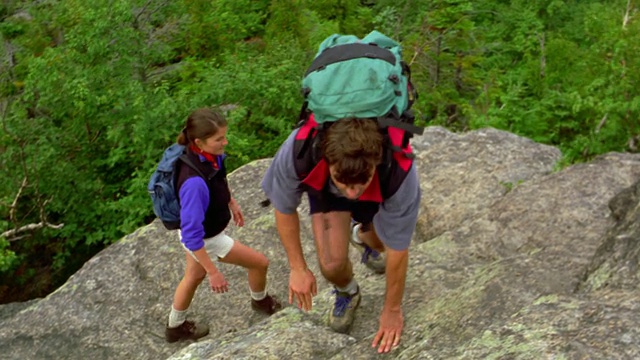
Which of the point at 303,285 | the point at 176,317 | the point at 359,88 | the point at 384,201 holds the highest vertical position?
the point at 359,88

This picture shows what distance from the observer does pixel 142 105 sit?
998cm

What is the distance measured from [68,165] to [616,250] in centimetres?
884

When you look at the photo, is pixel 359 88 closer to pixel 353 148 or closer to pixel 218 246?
pixel 353 148

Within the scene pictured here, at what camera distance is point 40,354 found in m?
5.39

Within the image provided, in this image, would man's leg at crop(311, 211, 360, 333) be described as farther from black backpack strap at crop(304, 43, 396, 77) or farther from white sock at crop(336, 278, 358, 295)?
black backpack strap at crop(304, 43, 396, 77)

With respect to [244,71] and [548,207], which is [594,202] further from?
[244,71]

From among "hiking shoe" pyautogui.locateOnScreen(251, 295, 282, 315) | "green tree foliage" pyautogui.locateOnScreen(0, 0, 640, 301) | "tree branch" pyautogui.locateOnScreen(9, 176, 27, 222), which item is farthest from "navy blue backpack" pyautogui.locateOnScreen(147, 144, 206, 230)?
"tree branch" pyautogui.locateOnScreen(9, 176, 27, 222)

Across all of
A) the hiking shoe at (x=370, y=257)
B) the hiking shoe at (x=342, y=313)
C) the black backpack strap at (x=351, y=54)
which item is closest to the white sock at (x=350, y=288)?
the hiking shoe at (x=342, y=313)

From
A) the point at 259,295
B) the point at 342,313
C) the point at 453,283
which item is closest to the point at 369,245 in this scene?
the point at 453,283

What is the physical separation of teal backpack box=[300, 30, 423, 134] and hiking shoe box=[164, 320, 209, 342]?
107 inches

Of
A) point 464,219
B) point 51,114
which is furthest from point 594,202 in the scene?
point 51,114

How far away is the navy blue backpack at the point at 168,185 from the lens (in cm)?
424

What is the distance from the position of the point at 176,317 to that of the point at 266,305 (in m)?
0.76

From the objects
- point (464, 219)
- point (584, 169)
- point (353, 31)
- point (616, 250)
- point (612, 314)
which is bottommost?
point (353, 31)
